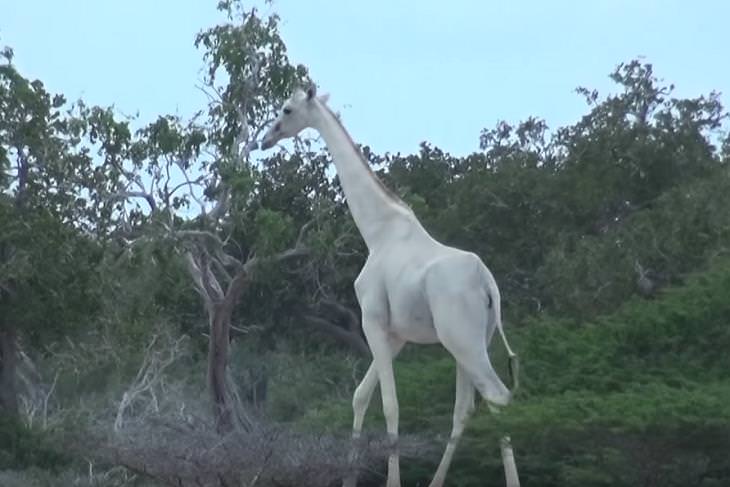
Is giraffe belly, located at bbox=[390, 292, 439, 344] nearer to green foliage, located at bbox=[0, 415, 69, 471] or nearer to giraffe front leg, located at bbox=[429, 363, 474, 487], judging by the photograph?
giraffe front leg, located at bbox=[429, 363, 474, 487]

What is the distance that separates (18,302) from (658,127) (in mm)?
15135

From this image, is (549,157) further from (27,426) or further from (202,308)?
(27,426)

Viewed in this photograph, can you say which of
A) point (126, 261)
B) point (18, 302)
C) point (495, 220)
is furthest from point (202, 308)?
point (18, 302)

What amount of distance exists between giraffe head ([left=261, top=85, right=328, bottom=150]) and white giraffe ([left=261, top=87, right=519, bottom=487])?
365 millimetres

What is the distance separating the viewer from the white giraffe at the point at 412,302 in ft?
43.9

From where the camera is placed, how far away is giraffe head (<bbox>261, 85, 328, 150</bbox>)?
1460 cm

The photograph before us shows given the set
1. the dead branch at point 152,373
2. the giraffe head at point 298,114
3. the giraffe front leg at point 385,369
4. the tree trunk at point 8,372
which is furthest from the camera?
the dead branch at point 152,373

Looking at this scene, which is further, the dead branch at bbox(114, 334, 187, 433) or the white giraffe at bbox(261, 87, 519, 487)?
the dead branch at bbox(114, 334, 187, 433)

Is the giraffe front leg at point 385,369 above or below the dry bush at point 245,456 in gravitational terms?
above

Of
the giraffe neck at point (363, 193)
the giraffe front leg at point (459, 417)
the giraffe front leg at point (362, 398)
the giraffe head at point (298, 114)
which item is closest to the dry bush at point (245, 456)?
the giraffe front leg at point (362, 398)

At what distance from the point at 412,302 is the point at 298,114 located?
1.94 meters

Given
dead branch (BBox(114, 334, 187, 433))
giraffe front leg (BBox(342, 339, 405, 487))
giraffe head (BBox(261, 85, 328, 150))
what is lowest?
giraffe front leg (BBox(342, 339, 405, 487))

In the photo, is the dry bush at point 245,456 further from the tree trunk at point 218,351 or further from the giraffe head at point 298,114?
the tree trunk at point 218,351

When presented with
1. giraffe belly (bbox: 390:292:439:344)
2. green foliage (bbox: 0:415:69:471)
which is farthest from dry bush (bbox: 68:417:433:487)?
green foliage (bbox: 0:415:69:471)
